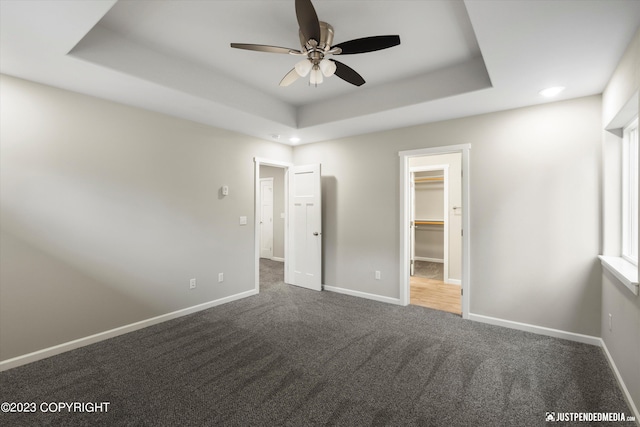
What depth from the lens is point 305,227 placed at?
5.05 meters

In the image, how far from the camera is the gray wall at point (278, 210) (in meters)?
7.53

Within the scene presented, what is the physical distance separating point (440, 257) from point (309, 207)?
4.13m

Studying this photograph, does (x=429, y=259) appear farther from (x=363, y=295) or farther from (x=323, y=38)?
(x=323, y=38)

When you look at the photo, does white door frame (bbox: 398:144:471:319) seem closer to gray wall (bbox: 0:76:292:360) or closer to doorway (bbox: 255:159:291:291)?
gray wall (bbox: 0:76:292:360)

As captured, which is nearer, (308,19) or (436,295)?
(308,19)

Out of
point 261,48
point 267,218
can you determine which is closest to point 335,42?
point 261,48

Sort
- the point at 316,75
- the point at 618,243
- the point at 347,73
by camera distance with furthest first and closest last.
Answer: the point at 618,243 → the point at 347,73 → the point at 316,75

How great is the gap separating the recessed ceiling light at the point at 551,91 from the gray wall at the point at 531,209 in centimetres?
27

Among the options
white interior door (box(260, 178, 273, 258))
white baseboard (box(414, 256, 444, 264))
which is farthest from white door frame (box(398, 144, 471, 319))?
A: white interior door (box(260, 178, 273, 258))

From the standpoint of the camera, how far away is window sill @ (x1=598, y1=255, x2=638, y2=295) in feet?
6.50

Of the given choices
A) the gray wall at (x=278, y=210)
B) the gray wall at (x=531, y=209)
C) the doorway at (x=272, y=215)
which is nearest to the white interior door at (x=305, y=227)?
the gray wall at (x=531, y=209)

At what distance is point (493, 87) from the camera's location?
9.23ft

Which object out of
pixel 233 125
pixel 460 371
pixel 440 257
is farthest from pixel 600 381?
pixel 440 257

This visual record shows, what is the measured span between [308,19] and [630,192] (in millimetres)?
3002
